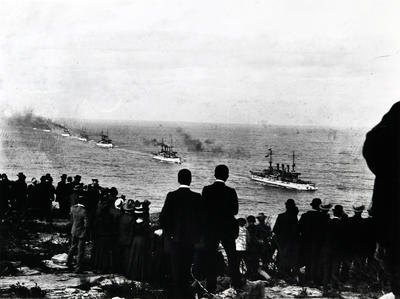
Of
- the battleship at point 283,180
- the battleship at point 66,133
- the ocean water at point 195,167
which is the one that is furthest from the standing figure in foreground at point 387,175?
the battleship at point 66,133

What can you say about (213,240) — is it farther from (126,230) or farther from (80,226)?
(80,226)

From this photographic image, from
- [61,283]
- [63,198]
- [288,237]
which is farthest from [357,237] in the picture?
[63,198]

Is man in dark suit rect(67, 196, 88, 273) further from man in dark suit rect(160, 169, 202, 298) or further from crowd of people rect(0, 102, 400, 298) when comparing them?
man in dark suit rect(160, 169, 202, 298)

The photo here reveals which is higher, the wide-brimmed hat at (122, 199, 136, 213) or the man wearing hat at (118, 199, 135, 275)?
the wide-brimmed hat at (122, 199, 136, 213)

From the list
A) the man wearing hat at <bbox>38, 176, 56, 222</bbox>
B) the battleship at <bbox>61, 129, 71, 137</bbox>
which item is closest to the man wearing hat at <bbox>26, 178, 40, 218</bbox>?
the man wearing hat at <bbox>38, 176, 56, 222</bbox>

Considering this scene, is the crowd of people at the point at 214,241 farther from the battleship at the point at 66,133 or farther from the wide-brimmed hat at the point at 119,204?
the battleship at the point at 66,133

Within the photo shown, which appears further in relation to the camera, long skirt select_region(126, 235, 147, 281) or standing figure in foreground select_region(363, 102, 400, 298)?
long skirt select_region(126, 235, 147, 281)

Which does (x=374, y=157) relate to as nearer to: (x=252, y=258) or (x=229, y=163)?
(x=252, y=258)
